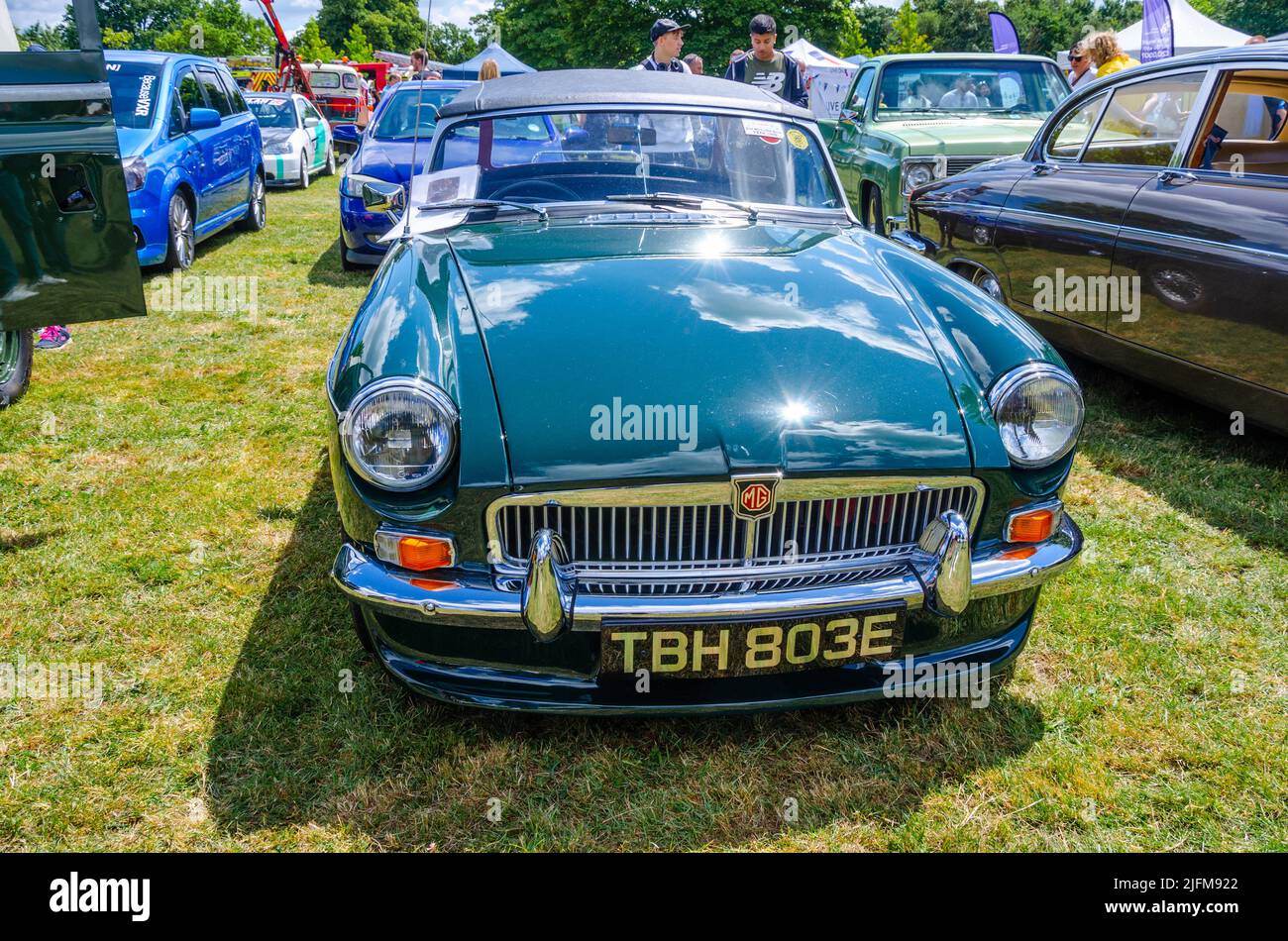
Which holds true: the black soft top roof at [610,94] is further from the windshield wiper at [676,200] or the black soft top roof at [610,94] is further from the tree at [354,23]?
the tree at [354,23]

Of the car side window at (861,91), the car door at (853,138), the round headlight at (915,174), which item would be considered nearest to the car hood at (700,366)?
the round headlight at (915,174)

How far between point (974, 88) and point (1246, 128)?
396cm

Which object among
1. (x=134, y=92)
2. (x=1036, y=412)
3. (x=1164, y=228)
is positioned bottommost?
(x=1036, y=412)

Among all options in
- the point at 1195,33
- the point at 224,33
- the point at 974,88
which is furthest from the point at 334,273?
the point at 224,33

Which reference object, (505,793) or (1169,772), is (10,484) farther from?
(1169,772)

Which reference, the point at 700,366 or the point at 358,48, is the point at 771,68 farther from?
the point at 358,48

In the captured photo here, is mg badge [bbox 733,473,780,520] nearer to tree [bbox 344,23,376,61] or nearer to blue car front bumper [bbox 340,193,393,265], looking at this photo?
blue car front bumper [bbox 340,193,393,265]

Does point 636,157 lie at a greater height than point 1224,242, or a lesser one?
greater

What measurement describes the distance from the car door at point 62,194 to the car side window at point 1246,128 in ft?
13.3

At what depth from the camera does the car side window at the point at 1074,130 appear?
459cm

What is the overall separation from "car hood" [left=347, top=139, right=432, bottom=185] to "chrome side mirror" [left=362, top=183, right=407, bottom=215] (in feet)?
11.1

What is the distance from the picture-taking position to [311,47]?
179 feet
